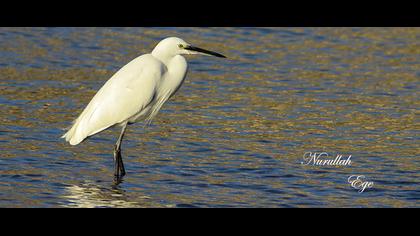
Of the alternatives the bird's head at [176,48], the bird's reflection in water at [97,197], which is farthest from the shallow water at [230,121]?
the bird's head at [176,48]

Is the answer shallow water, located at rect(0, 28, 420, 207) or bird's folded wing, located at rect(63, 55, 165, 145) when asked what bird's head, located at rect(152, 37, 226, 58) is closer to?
bird's folded wing, located at rect(63, 55, 165, 145)

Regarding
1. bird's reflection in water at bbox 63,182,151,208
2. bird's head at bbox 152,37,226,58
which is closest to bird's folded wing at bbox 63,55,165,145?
bird's head at bbox 152,37,226,58

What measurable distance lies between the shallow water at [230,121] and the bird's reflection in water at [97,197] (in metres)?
0.02

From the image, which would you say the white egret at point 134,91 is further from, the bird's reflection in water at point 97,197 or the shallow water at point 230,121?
the bird's reflection in water at point 97,197

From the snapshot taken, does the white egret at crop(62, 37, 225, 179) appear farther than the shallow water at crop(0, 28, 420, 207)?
Yes

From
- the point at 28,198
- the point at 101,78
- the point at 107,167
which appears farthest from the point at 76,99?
the point at 28,198

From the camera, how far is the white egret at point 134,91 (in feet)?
29.0

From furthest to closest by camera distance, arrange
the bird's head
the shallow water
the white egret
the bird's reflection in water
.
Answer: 1. the bird's head
2. the white egret
3. the shallow water
4. the bird's reflection in water

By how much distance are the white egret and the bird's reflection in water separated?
0.50m

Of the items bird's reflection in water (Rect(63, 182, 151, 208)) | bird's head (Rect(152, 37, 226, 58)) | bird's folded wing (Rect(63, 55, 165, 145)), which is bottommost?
bird's reflection in water (Rect(63, 182, 151, 208))

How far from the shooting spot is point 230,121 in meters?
10.7

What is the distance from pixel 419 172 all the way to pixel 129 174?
8.70ft

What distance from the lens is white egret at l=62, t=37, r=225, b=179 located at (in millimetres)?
8852

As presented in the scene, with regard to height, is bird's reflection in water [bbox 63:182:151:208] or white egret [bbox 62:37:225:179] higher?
white egret [bbox 62:37:225:179]
